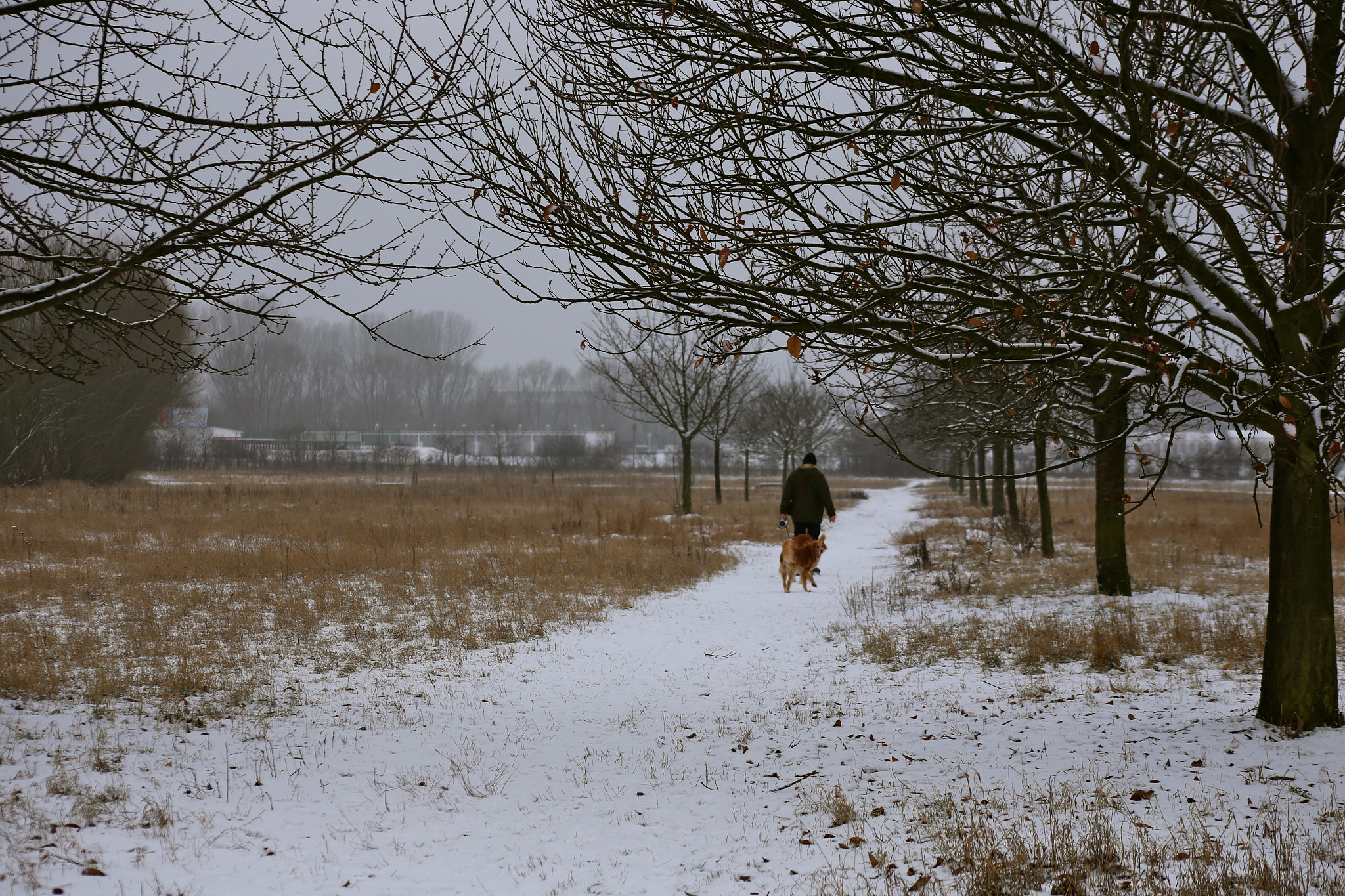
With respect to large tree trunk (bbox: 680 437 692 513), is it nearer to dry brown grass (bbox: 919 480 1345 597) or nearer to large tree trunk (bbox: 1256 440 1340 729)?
dry brown grass (bbox: 919 480 1345 597)

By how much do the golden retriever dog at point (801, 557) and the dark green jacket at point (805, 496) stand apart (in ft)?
1.17

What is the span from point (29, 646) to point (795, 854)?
24.3ft

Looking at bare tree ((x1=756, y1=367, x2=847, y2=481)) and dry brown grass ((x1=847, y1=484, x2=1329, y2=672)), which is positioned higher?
bare tree ((x1=756, y1=367, x2=847, y2=481))

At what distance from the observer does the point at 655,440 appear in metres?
99.2


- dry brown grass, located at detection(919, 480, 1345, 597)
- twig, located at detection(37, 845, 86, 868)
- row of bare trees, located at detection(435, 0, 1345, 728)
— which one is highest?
row of bare trees, located at detection(435, 0, 1345, 728)

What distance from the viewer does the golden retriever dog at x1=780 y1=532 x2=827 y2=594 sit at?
1098cm

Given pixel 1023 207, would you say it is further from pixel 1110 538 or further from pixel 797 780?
pixel 1110 538

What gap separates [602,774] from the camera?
468cm

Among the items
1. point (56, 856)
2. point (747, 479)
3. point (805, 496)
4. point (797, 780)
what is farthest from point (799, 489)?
point (747, 479)

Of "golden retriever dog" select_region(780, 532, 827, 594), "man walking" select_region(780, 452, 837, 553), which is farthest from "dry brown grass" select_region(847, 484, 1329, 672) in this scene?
"man walking" select_region(780, 452, 837, 553)

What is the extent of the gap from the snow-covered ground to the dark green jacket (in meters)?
4.07

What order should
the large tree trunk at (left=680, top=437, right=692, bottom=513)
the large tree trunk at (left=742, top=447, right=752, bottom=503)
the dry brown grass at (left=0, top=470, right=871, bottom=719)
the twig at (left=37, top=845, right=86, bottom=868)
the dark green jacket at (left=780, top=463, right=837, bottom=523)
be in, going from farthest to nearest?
the large tree trunk at (left=742, top=447, right=752, bottom=503), the large tree trunk at (left=680, top=437, right=692, bottom=513), the dark green jacket at (left=780, top=463, right=837, bottom=523), the dry brown grass at (left=0, top=470, right=871, bottom=719), the twig at (left=37, top=845, right=86, bottom=868)

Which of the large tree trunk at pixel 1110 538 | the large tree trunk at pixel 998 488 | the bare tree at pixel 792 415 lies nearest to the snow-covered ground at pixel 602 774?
the large tree trunk at pixel 1110 538

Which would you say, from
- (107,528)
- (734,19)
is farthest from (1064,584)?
(107,528)
